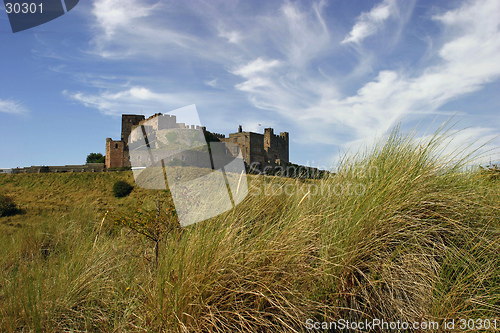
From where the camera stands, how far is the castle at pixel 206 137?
49.9 m

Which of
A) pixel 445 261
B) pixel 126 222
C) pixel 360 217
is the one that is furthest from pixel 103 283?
pixel 445 261

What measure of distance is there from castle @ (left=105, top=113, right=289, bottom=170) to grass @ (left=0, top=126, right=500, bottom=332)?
1749 inches

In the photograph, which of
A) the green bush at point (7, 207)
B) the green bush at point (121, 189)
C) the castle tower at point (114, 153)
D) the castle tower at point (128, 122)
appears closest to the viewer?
the green bush at point (7, 207)

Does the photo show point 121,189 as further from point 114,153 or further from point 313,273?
point 313,273

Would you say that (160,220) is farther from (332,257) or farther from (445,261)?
(445,261)

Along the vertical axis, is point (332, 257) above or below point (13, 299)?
above

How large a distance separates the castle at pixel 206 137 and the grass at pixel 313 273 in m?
44.4

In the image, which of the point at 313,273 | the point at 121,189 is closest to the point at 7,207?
the point at 121,189

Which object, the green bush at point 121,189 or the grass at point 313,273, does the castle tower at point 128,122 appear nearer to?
the green bush at point 121,189

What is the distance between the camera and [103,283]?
2.85m

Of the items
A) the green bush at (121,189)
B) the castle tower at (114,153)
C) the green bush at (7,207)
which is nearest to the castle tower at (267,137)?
the castle tower at (114,153)

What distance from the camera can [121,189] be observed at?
3681 centimetres

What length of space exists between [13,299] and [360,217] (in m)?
2.78

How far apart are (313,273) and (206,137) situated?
172ft
